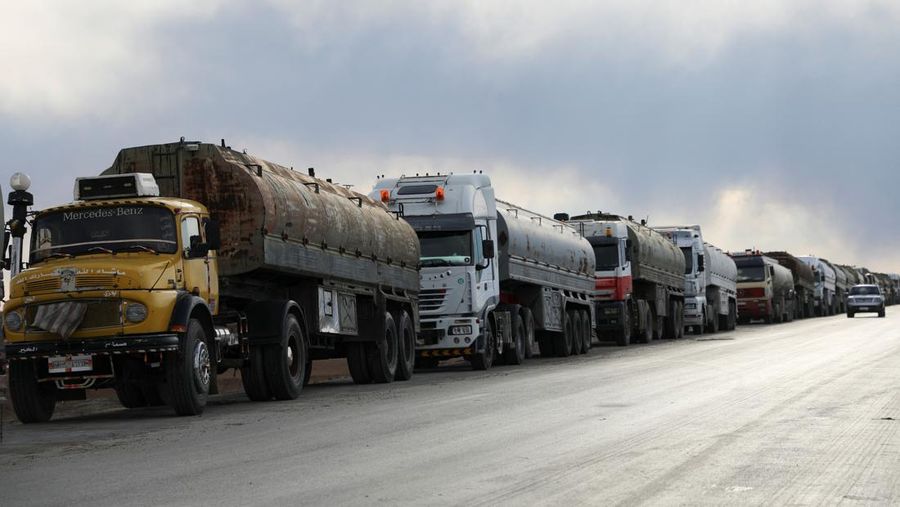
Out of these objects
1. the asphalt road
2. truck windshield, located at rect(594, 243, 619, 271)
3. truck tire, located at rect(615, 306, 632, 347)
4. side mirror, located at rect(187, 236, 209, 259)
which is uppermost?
truck windshield, located at rect(594, 243, 619, 271)

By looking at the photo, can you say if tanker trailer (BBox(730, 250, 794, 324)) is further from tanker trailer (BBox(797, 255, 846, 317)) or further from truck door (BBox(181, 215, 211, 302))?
truck door (BBox(181, 215, 211, 302))

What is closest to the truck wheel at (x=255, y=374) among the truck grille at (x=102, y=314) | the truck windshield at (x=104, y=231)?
the truck windshield at (x=104, y=231)

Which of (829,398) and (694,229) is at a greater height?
(694,229)

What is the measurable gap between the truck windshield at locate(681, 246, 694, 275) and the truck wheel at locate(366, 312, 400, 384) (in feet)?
94.4

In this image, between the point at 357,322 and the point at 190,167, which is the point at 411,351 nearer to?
the point at 357,322

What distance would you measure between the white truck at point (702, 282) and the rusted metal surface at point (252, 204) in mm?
32060

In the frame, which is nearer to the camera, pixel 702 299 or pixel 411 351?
pixel 411 351

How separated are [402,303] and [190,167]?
7.41 m

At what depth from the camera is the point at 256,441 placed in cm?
1286

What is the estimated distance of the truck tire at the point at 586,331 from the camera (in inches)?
Answer: 1430

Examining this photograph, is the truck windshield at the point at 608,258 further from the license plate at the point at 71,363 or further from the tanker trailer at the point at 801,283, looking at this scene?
the tanker trailer at the point at 801,283

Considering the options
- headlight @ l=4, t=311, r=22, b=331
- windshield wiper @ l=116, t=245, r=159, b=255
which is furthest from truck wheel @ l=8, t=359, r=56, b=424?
windshield wiper @ l=116, t=245, r=159, b=255

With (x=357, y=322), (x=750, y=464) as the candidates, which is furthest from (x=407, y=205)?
(x=750, y=464)

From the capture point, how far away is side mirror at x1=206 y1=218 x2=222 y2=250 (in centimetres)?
1675
